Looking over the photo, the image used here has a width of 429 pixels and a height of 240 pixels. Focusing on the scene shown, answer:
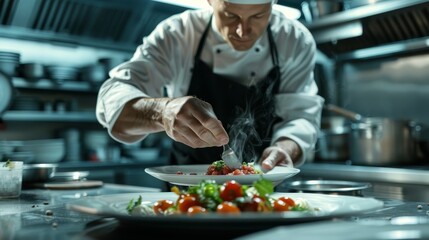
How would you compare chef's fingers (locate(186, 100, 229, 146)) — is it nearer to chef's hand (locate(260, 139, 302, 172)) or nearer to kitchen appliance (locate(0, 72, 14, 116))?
chef's hand (locate(260, 139, 302, 172))

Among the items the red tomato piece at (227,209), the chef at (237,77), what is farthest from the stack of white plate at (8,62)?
the red tomato piece at (227,209)

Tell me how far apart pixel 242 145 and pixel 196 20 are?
2.22 ft

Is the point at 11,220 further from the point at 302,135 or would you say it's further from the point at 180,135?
the point at 302,135

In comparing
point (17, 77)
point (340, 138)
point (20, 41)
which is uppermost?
point (20, 41)

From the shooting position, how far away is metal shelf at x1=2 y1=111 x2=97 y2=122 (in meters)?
3.70

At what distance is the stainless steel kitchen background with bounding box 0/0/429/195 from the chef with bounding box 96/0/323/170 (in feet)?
4.10

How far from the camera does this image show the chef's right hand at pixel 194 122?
4.86 ft

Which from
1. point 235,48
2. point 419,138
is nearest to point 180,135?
point 235,48

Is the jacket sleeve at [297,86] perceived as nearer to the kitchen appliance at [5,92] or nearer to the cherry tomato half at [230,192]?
the cherry tomato half at [230,192]

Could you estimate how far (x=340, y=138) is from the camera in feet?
12.5

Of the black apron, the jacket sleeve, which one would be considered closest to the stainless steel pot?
the jacket sleeve

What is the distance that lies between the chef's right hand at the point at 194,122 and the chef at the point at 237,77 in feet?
1.48

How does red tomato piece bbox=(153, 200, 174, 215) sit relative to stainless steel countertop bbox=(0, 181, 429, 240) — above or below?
above

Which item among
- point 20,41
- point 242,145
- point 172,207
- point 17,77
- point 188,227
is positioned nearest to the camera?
point 188,227
